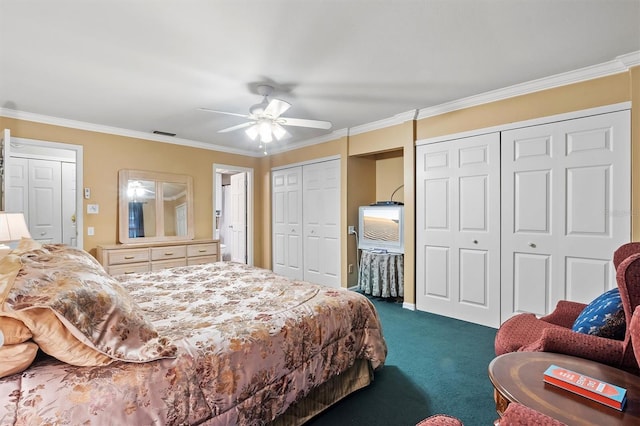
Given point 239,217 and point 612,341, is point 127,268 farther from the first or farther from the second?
point 612,341

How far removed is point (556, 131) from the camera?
2.81 metres

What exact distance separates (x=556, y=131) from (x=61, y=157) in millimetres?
Answer: 6438

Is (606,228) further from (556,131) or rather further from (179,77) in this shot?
(179,77)

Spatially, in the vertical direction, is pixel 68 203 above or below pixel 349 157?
below

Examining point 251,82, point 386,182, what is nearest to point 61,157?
point 251,82

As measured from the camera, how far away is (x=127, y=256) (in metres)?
4.04

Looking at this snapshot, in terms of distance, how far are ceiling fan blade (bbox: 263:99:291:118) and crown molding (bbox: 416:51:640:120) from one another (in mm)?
1843

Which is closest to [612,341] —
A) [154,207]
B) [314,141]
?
[314,141]

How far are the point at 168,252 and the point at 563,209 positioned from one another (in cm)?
470

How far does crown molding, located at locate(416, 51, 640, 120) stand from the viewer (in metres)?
2.47

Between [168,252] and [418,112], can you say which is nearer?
[418,112]

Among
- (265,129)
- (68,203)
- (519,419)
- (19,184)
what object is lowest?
(519,419)

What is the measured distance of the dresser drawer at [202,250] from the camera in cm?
465

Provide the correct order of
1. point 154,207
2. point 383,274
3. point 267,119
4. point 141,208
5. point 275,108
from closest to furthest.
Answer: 1. point 275,108
2. point 267,119
3. point 383,274
4. point 141,208
5. point 154,207
